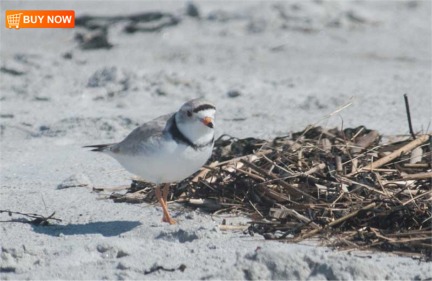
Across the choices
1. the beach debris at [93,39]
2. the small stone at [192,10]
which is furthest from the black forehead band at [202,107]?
the small stone at [192,10]

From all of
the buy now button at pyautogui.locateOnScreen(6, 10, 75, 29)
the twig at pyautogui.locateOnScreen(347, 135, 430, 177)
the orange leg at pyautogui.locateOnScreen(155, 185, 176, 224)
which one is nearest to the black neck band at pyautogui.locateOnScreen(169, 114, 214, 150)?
the orange leg at pyautogui.locateOnScreen(155, 185, 176, 224)

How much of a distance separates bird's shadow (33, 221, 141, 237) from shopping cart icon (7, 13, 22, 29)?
5.30 meters

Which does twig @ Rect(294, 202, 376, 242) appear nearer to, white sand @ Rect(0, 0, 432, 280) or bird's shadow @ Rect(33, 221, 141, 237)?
white sand @ Rect(0, 0, 432, 280)

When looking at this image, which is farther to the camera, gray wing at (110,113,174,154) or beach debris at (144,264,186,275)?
gray wing at (110,113,174,154)

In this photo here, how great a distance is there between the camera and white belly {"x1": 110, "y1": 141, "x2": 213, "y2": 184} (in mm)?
4375

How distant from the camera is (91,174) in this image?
5.52 meters

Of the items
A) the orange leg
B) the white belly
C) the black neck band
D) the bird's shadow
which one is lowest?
the bird's shadow

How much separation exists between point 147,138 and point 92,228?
0.51 metres

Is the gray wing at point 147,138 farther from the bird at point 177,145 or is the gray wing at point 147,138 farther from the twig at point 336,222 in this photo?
the twig at point 336,222

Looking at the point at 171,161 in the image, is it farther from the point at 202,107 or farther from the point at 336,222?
the point at 336,222

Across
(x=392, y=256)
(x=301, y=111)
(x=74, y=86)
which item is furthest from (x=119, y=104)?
(x=392, y=256)

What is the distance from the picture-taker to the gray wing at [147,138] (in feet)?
14.6

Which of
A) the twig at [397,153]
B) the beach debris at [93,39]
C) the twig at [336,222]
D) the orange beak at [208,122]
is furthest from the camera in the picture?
the beach debris at [93,39]

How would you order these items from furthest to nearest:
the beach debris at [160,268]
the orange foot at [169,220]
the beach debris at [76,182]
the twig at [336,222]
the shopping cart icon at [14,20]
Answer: the shopping cart icon at [14,20]
the beach debris at [76,182]
the orange foot at [169,220]
the twig at [336,222]
the beach debris at [160,268]
